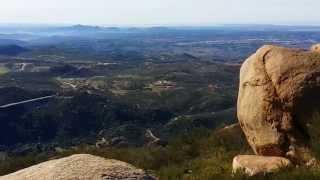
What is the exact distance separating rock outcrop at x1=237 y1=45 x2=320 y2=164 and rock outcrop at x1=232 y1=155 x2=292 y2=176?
66 centimetres

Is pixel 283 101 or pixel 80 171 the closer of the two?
pixel 80 171

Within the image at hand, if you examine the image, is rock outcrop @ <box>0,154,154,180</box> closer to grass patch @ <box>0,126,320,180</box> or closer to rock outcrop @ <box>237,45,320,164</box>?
grass patch @ <box>0,126,320,180</box>

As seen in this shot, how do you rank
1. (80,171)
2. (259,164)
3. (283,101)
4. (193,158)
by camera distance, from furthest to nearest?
(193,158)
(283,101)
(259,164)
(80,171)

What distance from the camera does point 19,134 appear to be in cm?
10025

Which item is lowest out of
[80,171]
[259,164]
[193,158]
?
[193,158]

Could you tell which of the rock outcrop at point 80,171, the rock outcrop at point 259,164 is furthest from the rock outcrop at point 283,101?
the rock outcrop at point 80,171

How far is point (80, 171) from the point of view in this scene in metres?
9.88

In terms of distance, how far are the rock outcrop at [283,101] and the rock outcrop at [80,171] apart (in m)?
8.46

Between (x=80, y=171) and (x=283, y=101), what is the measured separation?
9.43 m

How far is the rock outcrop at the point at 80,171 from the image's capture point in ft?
32.0

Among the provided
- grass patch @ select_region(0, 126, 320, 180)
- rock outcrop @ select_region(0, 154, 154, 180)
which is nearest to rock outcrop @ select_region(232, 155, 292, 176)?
→ grass patch @ select_region(0, 126, 320, 180)

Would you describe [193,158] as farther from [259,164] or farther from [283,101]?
[283,101]

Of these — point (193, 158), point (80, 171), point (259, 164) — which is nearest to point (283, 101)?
point (259, 164)

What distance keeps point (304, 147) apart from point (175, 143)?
12.4 m
